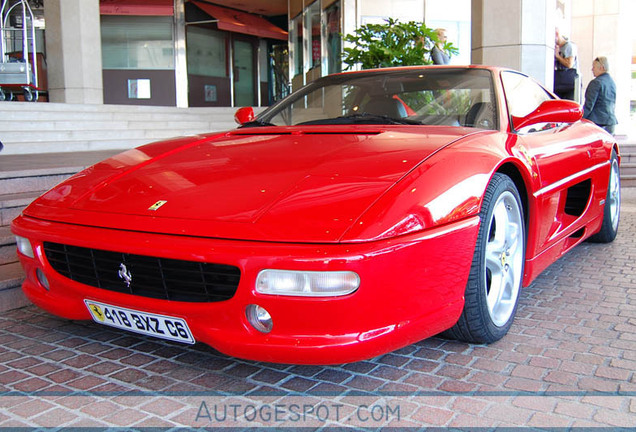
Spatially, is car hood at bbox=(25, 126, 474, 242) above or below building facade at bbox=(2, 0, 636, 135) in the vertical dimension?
below

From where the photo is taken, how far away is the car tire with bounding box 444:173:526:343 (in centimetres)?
232

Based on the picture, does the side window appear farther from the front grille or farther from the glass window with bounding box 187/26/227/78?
the glass window with bounding box 187/26/227/78

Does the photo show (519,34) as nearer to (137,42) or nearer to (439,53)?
(439,53)

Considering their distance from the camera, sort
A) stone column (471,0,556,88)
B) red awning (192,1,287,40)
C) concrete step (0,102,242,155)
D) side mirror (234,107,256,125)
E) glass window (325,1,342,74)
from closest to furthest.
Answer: side mirror (234,107,256,125), stone column (471,0,556,88), concrete step (0,102,242,155), glass window (325,1,342,74), red awning (192,1,287,40)

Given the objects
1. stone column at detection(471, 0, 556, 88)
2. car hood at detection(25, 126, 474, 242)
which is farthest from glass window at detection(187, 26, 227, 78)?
car hood at detection(25, 126, 474, 242)

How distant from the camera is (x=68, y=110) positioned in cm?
1031

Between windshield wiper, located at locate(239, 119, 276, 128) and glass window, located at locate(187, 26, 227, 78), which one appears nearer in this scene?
windshield wiper, located at locate(239, 119, 276, 128)

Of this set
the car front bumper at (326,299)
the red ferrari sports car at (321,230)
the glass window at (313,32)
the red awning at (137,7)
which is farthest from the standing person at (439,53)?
the red awning at (137,7)

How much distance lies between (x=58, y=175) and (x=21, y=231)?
2.29 metres

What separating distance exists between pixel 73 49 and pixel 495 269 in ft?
39.6

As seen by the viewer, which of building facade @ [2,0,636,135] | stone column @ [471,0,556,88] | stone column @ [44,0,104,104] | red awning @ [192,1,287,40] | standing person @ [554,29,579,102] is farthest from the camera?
red awning @ [192,1,287,40]

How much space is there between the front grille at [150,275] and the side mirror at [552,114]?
1.72m

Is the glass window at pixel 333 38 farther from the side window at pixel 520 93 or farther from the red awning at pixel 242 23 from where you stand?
the side window at pixel 520 93

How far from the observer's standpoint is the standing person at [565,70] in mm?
9250
